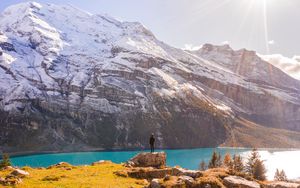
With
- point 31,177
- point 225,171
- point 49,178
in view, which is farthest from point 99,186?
point 225,171

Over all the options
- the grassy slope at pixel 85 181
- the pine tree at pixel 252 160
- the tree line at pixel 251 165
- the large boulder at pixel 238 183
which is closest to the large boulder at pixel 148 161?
the grassy slope at pixel 85 181

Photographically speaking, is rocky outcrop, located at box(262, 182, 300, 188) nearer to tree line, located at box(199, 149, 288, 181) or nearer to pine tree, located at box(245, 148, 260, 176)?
tree line, located at box(199, 149, 288, 181)

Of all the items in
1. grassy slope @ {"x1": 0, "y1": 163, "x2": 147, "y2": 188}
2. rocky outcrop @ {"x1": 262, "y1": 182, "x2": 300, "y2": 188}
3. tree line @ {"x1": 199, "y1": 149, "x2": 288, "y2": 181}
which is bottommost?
tree line @ {"x1": 199, "y1": 149, "x2": 288, "y2": 181}

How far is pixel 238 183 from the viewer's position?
3203cm

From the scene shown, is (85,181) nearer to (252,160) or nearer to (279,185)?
(279,185)

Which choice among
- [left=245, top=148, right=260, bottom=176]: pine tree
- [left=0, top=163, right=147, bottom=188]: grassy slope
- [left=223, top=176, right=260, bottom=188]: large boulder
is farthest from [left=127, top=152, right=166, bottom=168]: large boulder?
[left=245, top=148, right=260, bottom=176]: pine tree

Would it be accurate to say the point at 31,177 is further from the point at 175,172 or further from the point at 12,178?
the point at 175,172

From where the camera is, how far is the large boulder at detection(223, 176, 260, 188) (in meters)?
31.7

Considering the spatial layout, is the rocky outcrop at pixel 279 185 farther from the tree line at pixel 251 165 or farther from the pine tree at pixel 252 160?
the pine tree at pixel 252 160

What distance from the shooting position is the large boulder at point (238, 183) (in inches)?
1247

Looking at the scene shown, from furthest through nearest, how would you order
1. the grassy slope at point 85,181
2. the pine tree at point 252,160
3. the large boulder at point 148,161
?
the pine tree at point 252,160
the large boulder at point 148,161
the grassy slope at point 85,181

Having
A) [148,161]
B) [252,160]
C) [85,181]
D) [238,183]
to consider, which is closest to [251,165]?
[252,160]

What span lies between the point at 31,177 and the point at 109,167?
1322 centimetres

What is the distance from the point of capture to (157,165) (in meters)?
51.6
